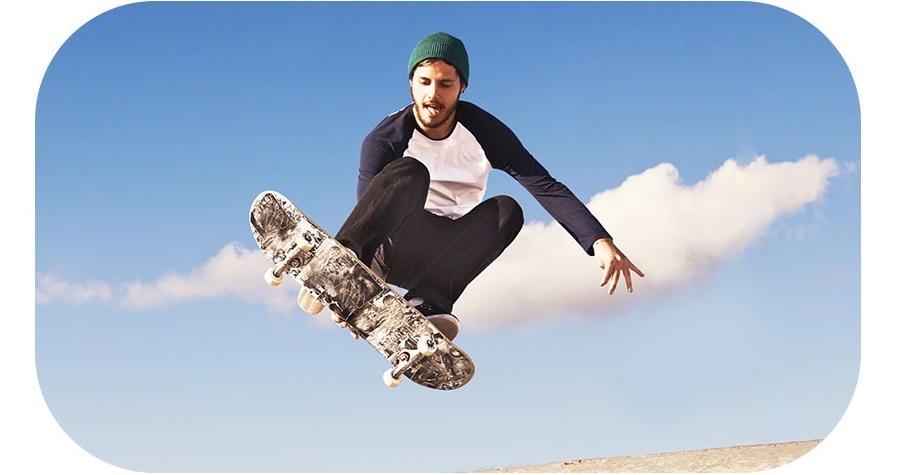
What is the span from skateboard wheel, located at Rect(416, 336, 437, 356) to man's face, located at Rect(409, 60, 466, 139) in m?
1.05

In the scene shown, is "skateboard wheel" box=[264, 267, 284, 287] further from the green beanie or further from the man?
the green beanie

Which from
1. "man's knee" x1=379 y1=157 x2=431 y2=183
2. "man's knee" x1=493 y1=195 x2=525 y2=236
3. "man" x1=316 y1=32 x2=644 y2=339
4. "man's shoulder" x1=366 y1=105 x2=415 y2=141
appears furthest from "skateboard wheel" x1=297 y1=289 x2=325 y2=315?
"man's knee" x1=493 y1=195 x2=525 y2=236

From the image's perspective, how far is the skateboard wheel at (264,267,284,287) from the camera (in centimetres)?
497

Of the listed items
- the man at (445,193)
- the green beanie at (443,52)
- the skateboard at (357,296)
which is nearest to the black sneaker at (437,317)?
the man at (445,193)

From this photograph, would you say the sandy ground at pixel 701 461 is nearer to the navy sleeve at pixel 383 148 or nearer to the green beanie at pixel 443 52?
the navy sleeve at pixel 383 148

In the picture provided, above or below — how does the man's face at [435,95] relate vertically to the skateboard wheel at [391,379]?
above

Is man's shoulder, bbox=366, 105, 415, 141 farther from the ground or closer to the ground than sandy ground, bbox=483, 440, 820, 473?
farther from the ground

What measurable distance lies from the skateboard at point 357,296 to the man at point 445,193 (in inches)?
6.4

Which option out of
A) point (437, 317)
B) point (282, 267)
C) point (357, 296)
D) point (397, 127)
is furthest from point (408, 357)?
point (397, 127)

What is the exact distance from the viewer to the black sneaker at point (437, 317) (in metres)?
5.07

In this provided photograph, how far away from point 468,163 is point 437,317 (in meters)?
0.82

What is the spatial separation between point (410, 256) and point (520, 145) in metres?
0.82

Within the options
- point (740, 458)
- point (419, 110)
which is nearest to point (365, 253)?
point (419, 110)

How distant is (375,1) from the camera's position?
18.5 ft
